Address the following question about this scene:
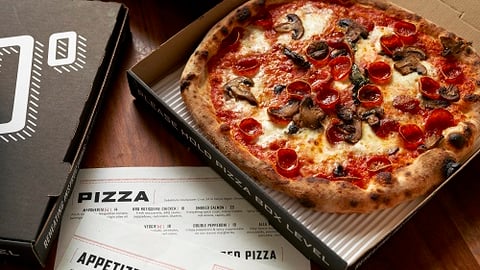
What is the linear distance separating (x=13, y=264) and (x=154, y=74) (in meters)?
0.54

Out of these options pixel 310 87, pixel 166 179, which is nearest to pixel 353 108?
pixel 310 87

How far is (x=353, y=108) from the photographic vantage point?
59.8 inches

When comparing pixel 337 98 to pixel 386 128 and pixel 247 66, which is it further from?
pixel 247 66

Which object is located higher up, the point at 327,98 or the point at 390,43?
A: the point at 390,43

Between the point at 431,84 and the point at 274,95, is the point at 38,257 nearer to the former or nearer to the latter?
the point at 274,95

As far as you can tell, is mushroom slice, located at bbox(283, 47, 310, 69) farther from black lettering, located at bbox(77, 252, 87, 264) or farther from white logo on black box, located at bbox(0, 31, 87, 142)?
black lettering, located at bbox(77, 252, 87, 264)

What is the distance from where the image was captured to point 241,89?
155cm

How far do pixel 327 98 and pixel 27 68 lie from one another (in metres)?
0.70

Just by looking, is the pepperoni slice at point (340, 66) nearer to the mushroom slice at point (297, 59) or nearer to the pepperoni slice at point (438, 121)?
the mushroom slice at point (297, 59)

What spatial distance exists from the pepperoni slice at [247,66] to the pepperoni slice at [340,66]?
18 cm

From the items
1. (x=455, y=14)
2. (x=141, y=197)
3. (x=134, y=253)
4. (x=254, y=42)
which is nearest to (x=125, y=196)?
(x=141, y=197)

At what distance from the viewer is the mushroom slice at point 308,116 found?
1484mm

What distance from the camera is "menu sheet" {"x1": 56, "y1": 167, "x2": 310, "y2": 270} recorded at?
139 centimetres

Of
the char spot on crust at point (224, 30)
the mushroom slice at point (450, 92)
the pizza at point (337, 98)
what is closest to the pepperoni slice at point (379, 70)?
the pizza at point (337, 98)
